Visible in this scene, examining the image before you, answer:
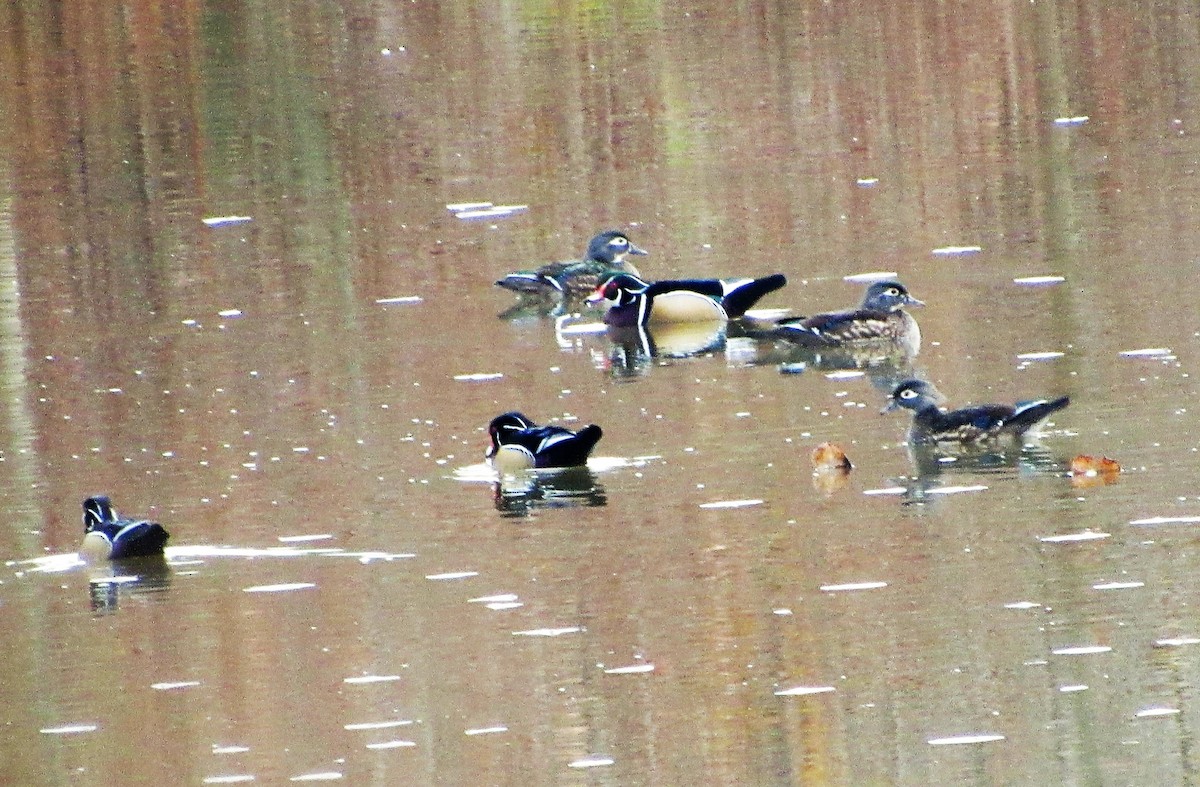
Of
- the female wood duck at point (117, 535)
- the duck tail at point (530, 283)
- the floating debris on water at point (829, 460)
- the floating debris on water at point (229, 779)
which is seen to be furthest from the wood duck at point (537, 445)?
the duck tail at point (530, 283)

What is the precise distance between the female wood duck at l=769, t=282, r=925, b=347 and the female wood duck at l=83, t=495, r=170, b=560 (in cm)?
472

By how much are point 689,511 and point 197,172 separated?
13.4m

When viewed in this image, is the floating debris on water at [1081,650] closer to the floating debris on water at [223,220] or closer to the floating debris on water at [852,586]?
the floating debris on water at [852,586]

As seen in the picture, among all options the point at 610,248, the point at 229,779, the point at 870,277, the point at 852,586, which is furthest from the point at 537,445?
the point at 610,248

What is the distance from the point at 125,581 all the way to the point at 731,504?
232 centimetres

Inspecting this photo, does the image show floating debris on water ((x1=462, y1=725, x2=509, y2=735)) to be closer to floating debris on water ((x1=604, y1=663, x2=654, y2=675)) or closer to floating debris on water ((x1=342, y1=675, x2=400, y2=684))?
floating debris on water ((x1=604, y1=663, x2=654, y2=675))

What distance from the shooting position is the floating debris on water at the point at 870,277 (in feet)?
51.7

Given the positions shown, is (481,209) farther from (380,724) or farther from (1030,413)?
(380,724)

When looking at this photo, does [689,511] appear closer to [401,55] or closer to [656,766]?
[656,766]

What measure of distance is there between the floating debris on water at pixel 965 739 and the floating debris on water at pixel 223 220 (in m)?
13.2

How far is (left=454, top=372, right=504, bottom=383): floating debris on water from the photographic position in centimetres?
1361

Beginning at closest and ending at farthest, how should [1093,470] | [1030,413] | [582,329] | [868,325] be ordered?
[1093,470]
[1030,413]
[868,325]
[582,329]

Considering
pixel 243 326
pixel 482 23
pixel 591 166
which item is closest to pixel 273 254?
pixel 243 326

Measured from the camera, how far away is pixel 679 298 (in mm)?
15344
